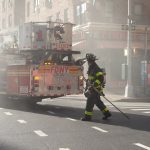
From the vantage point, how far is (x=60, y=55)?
1620 centimetres

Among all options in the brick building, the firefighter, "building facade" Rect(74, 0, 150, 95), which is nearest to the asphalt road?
the firefighter

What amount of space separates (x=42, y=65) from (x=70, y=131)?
5164 mm

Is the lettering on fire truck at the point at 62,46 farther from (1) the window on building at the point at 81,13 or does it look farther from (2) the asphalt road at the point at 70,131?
(1) the window on building at the point at 81,13

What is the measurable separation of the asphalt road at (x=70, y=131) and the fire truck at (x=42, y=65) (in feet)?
3.91

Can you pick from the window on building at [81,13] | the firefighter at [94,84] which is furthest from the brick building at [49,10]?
the firefighter at [94,84]

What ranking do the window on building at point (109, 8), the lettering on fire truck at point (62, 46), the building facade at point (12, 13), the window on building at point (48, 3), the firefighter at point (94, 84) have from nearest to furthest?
the firefighter at point (94, 84) → the lettering on fire truck at point (62, 46) → the window on building at point (109, 8) → the window on building at point (48, 3) → the building facade at point (12, 13)

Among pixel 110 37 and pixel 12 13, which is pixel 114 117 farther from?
pixel 12 13

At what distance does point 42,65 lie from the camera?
14992 millimetres

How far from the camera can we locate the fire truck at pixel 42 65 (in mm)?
Result: 15016

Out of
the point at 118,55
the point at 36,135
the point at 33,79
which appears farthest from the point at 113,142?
the point at 118,55

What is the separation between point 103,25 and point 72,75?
600 inches

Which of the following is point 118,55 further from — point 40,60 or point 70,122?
point 70,122

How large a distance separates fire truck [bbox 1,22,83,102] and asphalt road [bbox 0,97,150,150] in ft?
3.91

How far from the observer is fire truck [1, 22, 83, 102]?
15016 millimetres
